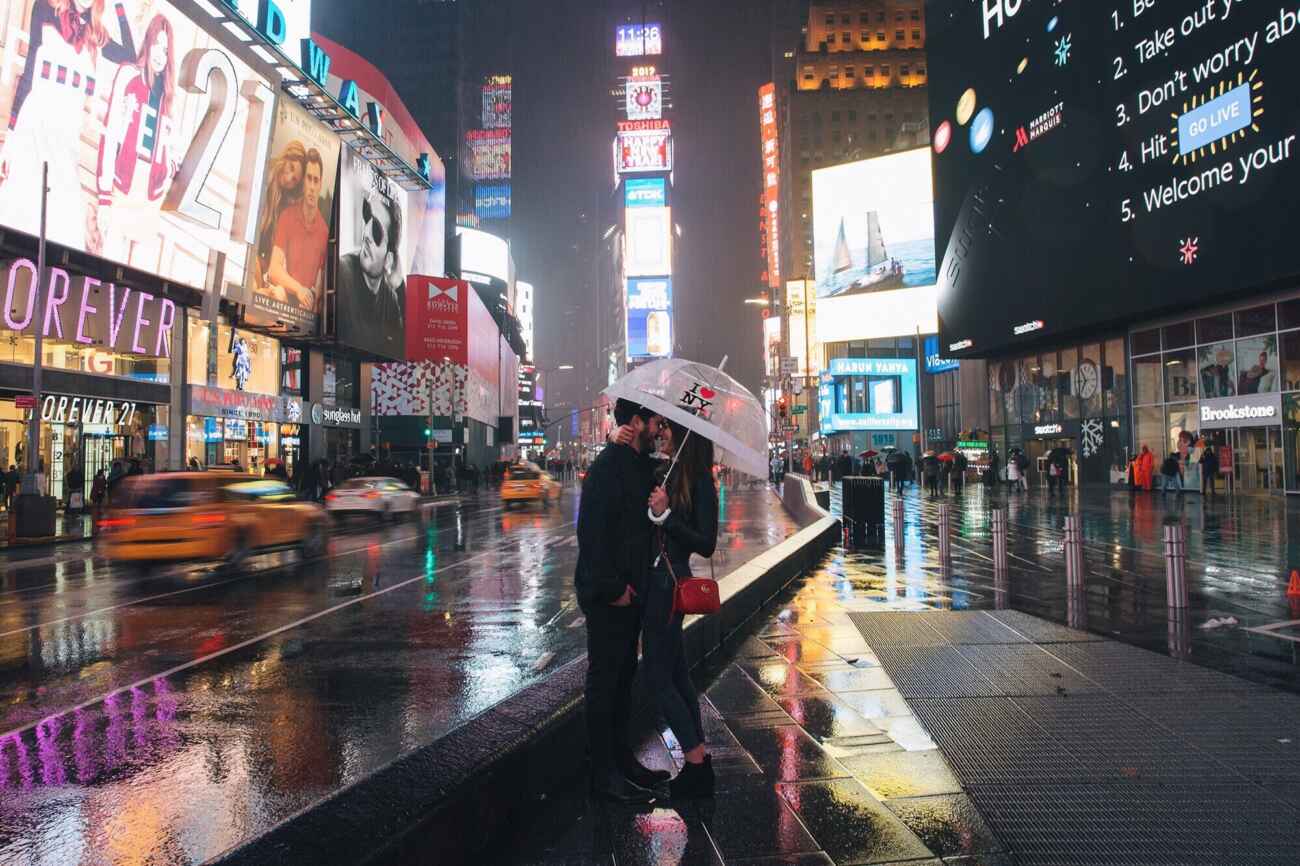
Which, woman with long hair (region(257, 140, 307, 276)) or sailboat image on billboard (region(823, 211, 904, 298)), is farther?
sailboat image on billboard (region(823, 211, 904, 298))

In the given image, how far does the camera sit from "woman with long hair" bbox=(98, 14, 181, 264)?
92.6ft

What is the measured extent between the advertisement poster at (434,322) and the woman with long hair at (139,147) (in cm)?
3620

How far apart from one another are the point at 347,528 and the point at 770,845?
23.3 m

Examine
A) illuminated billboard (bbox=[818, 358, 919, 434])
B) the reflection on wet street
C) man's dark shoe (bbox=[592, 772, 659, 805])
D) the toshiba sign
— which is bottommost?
the reflection on wet street

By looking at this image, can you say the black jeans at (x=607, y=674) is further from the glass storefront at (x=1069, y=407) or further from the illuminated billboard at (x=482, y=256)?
the illuminated billboard at (x=482, y=256)

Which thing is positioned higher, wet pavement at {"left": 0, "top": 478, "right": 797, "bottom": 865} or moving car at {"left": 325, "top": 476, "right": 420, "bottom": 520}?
moving car at {"left": 325, "top": 476, "right": 420, "bottom": 520}

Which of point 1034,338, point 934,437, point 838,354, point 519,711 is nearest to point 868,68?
point 838,354

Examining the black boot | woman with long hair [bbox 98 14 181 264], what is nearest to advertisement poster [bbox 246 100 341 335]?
woman with long hair [bbox 98 14 181 264]

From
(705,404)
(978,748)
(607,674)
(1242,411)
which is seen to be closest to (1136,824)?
(978,748)

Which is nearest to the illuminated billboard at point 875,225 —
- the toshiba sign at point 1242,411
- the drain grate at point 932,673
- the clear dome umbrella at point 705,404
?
the toshiba sign at point 1242,411

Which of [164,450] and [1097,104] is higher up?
[1097,104]

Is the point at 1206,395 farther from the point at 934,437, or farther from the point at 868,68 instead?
the point at 868,68

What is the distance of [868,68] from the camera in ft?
445

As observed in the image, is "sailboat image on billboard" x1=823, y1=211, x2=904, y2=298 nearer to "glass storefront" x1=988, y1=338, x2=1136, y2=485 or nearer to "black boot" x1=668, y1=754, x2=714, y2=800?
"glass storefront" x1=988, y1=338, x2=1136, y2=485
